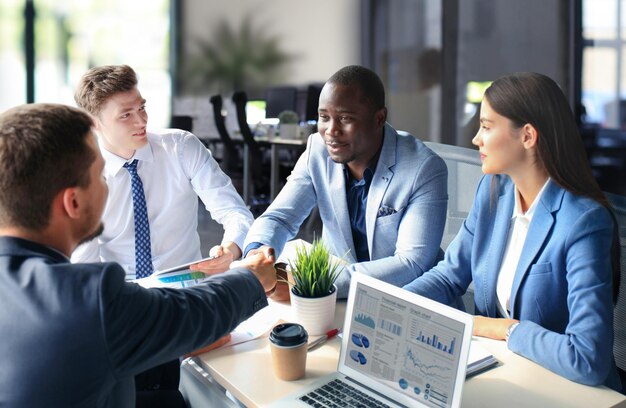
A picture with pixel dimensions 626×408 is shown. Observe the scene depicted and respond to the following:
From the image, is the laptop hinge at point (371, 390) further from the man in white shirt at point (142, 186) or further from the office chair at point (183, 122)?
the office chair at point (183, 122)

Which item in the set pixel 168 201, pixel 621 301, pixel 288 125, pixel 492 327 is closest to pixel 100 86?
pixel 168 201

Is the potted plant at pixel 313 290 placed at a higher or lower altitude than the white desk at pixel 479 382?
higher

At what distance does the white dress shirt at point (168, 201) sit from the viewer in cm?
237

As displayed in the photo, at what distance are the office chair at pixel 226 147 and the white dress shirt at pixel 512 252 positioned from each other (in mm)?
5531

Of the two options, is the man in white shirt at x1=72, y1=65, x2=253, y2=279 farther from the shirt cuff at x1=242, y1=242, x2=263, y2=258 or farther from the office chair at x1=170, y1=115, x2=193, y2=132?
the office chair at x1=170, y1=115, x2=193, y2=132

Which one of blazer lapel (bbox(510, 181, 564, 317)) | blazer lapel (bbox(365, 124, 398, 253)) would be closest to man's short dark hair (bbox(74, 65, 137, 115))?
blazer lapel (bbox(365, 124, 398, 253))

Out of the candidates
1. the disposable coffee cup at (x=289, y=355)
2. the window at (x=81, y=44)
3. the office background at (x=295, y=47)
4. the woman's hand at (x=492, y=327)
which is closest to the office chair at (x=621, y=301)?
the woman's hand at (x=492, y=327)

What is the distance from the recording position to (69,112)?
112 cm

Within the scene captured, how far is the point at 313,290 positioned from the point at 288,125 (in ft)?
18.0

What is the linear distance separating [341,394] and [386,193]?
1.04m

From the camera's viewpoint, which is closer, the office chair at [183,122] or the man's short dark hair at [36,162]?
the man's short dark hair at [36,162]

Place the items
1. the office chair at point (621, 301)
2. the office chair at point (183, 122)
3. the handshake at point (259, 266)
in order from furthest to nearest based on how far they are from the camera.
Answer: the office chair at point (183, 122)
the office chair at point (621, 301)
the handshake at point (259, 266)

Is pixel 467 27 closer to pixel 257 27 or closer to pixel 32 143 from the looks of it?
pixel 257 27

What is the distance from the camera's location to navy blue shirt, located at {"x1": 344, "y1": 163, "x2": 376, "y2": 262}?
7.39ft
